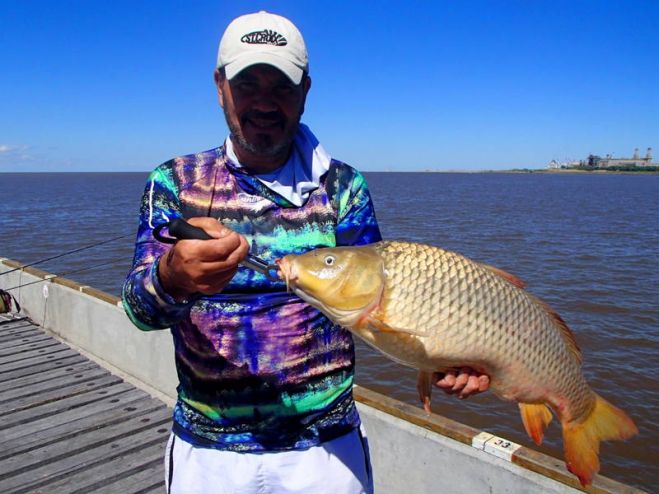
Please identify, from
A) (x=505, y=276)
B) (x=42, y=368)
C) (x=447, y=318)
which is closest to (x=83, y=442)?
(x=42, y=368)

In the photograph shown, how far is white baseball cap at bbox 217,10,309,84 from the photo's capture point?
6.72 ft

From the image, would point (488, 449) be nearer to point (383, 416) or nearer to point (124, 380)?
point (383, 416)

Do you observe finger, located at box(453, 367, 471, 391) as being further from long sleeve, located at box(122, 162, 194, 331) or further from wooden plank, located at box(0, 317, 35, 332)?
wooden plank, located at box(0, 317, 35, 332)

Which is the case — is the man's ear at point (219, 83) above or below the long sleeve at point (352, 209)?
above

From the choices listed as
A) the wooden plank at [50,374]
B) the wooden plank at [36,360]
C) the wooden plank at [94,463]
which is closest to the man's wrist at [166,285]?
the wooden plank at [94,463]

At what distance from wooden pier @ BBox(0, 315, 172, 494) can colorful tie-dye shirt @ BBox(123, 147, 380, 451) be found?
228 cm

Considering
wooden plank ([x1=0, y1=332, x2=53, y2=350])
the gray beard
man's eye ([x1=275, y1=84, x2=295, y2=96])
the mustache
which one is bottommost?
wooden plank ([x1=0, y1=332, x2=53, y2=350])

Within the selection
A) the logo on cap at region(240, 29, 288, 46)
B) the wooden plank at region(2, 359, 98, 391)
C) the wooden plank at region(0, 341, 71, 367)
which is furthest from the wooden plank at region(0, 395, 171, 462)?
the logo on cap at region(240, 29, 288, 46)

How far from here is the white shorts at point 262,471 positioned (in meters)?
2.04

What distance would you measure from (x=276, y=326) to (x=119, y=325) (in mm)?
4317

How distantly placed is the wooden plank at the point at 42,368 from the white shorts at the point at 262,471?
14.4ft

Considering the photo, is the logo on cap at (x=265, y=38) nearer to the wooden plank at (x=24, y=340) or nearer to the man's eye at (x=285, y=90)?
the man's eye at (x=285, y=90)

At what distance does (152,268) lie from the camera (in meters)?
1.86

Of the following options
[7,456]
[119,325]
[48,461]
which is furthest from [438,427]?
[119,325]
